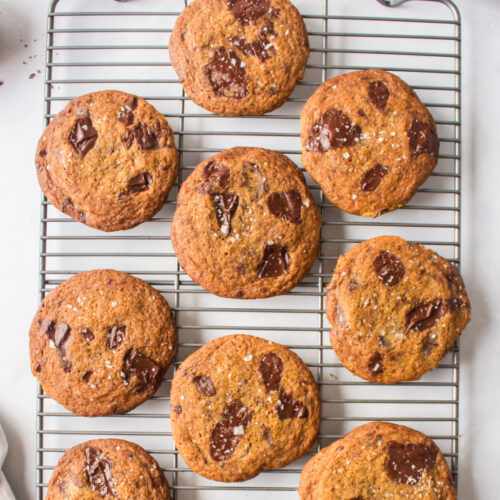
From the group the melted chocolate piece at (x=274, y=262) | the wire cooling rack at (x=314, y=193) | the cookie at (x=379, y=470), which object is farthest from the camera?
the wire cooling rack at (x=314, y=193)

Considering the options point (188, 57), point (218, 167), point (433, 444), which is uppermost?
point (188, 57)

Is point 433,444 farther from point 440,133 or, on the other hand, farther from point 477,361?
point 440,133

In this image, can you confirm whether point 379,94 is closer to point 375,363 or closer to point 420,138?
point 420,138

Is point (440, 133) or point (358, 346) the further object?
point (440, 133)

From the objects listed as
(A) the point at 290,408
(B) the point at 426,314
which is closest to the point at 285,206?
(B) the point at 426,314

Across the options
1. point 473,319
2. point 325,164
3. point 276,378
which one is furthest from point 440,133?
point 276,378

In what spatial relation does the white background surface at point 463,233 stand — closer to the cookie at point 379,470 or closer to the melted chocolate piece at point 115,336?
the cookie at point 379,470

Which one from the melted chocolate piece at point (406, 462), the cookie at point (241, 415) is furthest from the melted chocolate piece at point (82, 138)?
the melted chocolate piece at point (406, 462)
